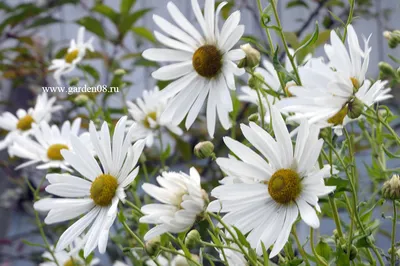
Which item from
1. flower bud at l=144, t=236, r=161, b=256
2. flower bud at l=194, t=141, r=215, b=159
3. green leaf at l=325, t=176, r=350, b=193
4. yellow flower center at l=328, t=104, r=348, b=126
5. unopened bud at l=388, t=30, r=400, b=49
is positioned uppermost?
unopened bud at l=388, t=30, r=400, b=49

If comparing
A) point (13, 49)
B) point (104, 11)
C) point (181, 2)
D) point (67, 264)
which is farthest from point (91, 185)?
point (181, 2)

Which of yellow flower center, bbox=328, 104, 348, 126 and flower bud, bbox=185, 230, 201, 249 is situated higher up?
yellow flower center, bbox=328, 104, 348, 126

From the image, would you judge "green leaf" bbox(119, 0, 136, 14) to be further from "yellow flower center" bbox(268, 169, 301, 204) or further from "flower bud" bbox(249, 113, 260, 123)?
"yellow flower center" bbox(268, 169, 301, 204)

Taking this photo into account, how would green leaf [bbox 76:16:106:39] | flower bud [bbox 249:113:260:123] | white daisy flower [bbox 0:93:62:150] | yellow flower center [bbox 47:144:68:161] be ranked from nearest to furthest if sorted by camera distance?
flower bud [bbox 249:113:260:123]
yellow flower center [bbox 47:144:68:161]
white daisy flower [bbox 0:93:62:150]
green leaf [bbox 76:16:106:39]

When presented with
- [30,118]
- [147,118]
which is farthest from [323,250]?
[30,118]

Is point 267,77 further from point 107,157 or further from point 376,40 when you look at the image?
point 376,40

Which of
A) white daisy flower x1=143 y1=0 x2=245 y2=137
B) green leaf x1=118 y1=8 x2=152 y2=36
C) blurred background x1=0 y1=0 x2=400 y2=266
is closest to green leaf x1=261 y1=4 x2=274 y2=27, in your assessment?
white daisy flower x1=143 y1=0 x2=245 y2=137

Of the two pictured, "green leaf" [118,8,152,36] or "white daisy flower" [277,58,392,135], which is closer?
"white daisy flower" [277,58,392,135]
